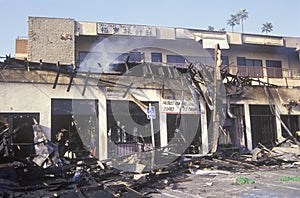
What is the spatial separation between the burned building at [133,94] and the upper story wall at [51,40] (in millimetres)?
60

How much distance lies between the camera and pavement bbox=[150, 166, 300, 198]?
23.6 ft

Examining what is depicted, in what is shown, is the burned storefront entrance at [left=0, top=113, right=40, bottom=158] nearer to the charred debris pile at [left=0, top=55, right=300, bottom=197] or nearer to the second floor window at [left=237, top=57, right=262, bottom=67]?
the charred debris pile at [left=0, top=55, right=300, bottom=197]

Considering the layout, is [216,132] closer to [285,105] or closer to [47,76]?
[285,105]

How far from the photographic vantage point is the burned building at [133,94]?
1209cm

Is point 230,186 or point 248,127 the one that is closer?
point 230,186

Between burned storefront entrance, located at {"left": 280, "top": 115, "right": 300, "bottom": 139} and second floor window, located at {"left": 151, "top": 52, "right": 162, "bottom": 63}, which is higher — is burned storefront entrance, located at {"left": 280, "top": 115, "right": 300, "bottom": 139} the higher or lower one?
the lower one

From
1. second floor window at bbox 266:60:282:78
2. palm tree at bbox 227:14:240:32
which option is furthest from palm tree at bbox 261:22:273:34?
second floor window at bbox 266:60:282:78

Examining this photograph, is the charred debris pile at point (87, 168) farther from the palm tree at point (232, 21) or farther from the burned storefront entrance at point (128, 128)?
the palm tree at point (232, 21)

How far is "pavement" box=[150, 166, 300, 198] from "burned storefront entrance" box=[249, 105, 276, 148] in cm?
651

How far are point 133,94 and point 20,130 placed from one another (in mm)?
5037

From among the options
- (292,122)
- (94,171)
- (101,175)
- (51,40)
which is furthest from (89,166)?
(292,122)

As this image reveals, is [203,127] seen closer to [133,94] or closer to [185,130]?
[185,130]

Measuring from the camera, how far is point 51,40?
722 inches

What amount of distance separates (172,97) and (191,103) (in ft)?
3.60
